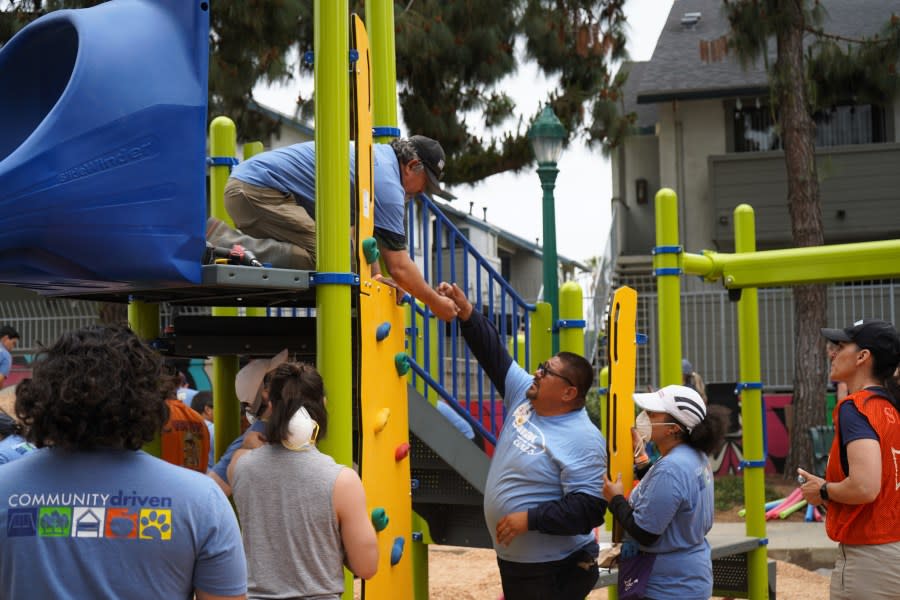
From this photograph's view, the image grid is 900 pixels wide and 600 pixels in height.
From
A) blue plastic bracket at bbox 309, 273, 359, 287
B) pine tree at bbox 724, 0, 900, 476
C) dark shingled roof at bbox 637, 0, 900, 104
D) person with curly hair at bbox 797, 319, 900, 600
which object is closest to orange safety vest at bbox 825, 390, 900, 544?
person with curly hair at bbox 797, 319, 900, 600

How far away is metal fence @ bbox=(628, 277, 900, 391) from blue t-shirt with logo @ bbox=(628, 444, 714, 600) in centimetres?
1204

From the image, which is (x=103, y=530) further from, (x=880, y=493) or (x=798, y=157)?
(x=798, y=157)

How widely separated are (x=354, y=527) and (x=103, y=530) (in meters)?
1.30

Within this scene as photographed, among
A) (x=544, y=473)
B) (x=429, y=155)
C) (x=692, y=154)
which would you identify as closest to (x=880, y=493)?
(x=544, y=473)

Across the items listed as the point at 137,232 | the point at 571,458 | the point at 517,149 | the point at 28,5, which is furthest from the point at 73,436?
the point at 517,149

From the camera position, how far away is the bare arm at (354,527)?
144 inches

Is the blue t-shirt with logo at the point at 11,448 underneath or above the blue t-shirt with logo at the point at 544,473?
above

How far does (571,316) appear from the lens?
7.36 m

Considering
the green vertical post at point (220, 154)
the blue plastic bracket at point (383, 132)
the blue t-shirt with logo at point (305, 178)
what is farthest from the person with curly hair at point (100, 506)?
the green vertical post at point (220, 154)

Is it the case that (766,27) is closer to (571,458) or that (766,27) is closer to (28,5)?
(28,5)

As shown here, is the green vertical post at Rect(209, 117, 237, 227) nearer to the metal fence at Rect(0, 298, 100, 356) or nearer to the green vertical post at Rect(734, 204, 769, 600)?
the green vertical post at Rect(734, 204, 769, 600)

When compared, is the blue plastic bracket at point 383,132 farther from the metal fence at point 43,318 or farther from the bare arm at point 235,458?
the metal fence at point 43,318

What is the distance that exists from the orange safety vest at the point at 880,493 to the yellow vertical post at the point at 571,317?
102 inches

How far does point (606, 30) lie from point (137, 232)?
1236 cm
